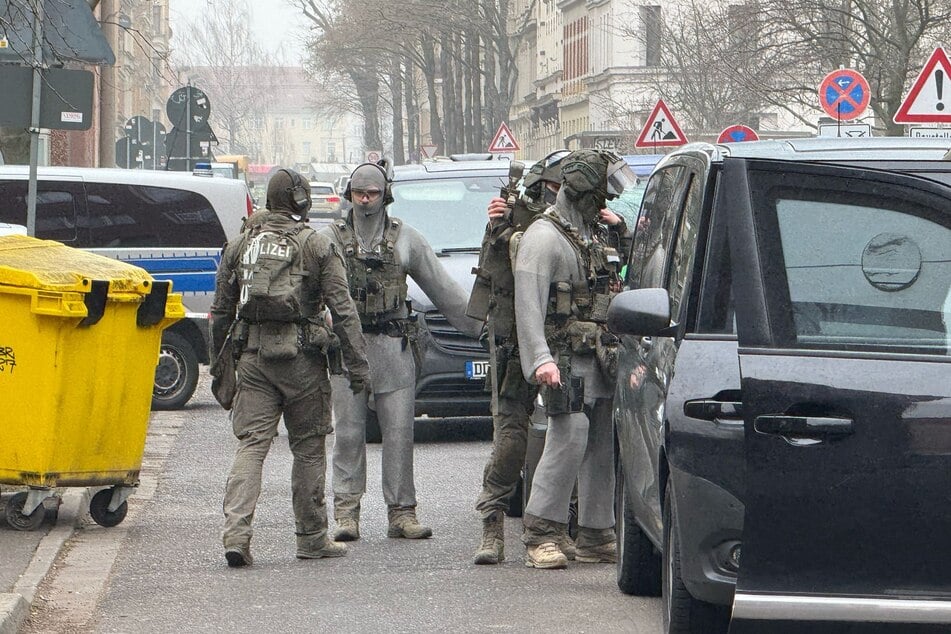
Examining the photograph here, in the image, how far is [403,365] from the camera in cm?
879

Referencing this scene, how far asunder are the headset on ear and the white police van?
5953 mm

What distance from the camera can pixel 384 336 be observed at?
344 inches

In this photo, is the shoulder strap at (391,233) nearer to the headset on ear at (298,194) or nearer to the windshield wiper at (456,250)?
the headset on ear at (298,194)

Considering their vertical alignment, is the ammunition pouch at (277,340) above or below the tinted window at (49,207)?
below

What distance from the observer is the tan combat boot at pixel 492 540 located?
26.0 ft

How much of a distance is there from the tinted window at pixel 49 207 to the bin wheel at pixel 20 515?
555 cm

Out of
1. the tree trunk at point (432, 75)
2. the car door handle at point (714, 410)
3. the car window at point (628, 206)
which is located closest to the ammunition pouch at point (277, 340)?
the car door handle at point (714, 410)

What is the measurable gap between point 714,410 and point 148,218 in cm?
1008

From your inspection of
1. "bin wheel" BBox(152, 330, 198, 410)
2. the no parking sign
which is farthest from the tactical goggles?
the no parking sign

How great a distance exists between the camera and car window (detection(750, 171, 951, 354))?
4734 mm

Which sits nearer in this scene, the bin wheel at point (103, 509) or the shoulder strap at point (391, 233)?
the shoulder strap at point (391, 233)

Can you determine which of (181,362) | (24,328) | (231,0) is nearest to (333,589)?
(24,328)

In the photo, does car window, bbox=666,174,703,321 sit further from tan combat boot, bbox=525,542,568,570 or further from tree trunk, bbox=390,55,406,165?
tree trunk, bbox=390,55,406,165

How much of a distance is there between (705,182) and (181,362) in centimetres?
1013
